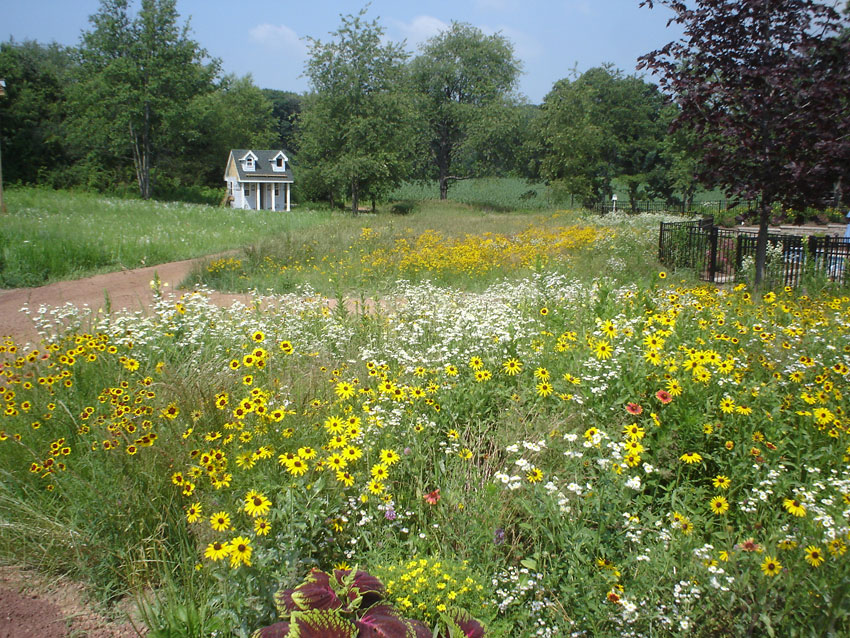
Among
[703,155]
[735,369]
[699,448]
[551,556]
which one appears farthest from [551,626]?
[703,155]

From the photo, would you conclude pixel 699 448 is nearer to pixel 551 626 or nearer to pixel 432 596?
pixel 551 626

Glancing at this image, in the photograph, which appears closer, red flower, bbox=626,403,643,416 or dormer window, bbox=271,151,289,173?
red flower, bbox=626,403,643,416

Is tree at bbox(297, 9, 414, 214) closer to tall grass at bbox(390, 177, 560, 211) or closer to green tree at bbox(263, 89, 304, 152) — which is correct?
tall grass at bbox(390, 177, 560, 211)

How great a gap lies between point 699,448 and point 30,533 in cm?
361

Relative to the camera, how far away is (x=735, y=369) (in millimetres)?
3865

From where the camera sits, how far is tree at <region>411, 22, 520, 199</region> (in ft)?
147

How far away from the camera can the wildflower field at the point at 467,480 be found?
2.28 metres

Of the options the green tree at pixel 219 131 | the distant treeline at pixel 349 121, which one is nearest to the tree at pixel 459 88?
the distant treeline at pixel 349 121

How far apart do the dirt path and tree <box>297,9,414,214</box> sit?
69.4ft

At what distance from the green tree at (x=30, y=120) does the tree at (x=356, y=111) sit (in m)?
17.5

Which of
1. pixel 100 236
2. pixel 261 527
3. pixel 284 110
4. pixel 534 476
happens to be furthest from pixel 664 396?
pixel 284 110

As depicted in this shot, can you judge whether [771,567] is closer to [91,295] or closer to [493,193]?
[91,295]

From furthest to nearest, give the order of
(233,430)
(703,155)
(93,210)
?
(93,210), (703,155), (233,430)

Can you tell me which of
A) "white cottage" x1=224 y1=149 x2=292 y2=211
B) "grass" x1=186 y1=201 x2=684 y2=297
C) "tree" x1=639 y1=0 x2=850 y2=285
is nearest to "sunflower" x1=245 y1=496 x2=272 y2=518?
"grass" x1=186 y1=201 x2=684 y2=297
